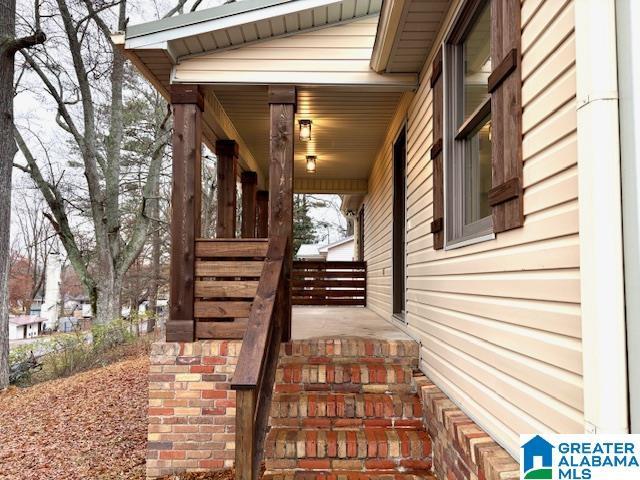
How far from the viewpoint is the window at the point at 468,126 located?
9.05 ft

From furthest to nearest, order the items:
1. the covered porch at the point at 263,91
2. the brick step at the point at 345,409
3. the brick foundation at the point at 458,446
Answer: the covered porch at the point at 263,91 → the brick step at the point at 345,409 → the brick foundation at the point at 458,446

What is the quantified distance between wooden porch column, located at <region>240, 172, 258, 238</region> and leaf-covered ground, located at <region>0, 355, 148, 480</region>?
2.91 m

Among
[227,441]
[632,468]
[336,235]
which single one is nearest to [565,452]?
[632,468]

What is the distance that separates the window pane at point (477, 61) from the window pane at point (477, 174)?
20 centimetres

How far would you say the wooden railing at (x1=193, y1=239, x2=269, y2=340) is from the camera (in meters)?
3.76

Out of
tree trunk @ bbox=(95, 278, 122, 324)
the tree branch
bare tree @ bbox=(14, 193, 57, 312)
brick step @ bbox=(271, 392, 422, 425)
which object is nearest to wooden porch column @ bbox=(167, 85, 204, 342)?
brick step @ bbox=(271, 392, 422, 425)

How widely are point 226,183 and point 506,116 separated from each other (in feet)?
14.3

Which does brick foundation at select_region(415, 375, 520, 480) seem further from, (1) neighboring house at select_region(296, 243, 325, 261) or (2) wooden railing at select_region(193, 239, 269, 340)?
(1) neighboring house at select_region(296, 243, 325, 261)

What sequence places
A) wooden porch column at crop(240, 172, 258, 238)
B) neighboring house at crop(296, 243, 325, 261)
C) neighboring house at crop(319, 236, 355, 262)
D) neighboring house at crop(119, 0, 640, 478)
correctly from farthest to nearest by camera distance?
neighboring house at crop(296, 243, 325, 261)
neighboring house at crop(319, 236, 355, 262)
wooden porch column at crop(240, 172, 258, 238)
neighboring house at crop(119, 0, 640, 478)

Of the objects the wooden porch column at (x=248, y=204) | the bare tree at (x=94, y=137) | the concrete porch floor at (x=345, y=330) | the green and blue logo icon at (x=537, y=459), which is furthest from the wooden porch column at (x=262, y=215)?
the green and blue logo icon at (x=537, y=459)

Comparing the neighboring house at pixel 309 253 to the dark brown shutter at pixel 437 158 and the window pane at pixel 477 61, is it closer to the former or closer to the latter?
the dark brown shutter at pixel 437 158

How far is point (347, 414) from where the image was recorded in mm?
3361

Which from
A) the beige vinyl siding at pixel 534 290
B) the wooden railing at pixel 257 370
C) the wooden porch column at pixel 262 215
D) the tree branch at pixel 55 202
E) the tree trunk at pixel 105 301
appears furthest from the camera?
the tree trunk at pixel 105 301

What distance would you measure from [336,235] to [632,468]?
1234 inches
